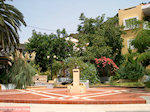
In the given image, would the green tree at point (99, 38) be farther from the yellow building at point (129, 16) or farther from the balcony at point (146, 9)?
the balcony at point (146, 9)

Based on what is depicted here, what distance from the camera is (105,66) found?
20219 mm

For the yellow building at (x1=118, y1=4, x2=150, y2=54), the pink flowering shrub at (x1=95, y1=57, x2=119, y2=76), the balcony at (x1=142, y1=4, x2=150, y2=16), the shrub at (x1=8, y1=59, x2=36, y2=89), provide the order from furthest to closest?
the yellow building at (x1=118, y1=4, x2=150, y2=54) < the balcony at (x1=142, y1=4, x2=150, y2=16) < the pink flowering shrub at (x1=95, y1=57, x2=119, y2=76) < the shrub at (x1=8, y1=59, x2=36, y2=89)

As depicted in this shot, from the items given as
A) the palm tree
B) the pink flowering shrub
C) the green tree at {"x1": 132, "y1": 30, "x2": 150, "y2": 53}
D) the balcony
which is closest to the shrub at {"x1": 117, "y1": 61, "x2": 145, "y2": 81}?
the pink flowering shrub

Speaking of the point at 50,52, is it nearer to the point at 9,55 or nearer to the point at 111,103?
the point at 9,55

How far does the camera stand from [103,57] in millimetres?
19172

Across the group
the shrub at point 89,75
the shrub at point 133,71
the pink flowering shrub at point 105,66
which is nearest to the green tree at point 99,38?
the pink flowering shrub at point 105,66

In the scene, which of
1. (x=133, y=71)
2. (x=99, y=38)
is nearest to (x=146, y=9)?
(x=99, y=38)

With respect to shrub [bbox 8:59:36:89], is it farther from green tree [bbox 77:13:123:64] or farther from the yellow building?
the yellow building

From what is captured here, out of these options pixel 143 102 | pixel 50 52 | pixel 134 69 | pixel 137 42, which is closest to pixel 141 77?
pixel 134 69

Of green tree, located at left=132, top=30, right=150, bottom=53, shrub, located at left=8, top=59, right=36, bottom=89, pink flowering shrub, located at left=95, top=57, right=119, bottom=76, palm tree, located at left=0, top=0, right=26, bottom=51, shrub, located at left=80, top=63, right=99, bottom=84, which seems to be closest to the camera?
green tree, located at left=132, top=30, right=150, bottom=53

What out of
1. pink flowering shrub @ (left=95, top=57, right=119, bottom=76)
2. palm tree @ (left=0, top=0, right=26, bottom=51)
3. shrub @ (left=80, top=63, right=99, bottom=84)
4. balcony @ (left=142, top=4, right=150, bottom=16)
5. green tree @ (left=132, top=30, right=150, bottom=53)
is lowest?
shrub @ (left=80, top=63, right=99, bottom=84)

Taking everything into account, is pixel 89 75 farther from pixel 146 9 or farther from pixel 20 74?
pixel 146 9

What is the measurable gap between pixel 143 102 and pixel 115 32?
518 inches

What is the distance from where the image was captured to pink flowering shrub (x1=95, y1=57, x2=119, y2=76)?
1897cm
